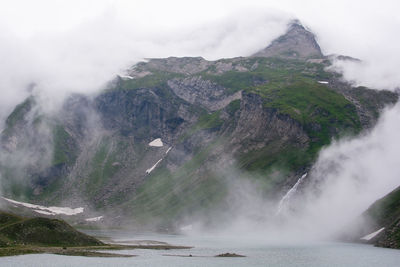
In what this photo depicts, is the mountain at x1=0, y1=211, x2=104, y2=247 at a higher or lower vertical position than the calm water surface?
higher

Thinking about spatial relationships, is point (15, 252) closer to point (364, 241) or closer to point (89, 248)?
point (89, 248)

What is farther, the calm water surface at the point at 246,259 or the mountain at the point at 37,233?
the mountain at the point at 37,233

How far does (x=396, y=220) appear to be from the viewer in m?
186

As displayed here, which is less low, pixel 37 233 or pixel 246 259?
pixel 37 233

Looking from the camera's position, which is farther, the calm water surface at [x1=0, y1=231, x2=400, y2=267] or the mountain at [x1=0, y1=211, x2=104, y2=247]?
the mountain at [x1=0, y1=211, x2=104, y2=247]

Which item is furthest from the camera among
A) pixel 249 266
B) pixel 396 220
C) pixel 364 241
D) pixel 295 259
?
pixel 364 241

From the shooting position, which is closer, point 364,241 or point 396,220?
point 396,220

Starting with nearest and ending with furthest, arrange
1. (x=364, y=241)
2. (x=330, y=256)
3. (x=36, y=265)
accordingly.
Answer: (x=36, y=265)
(x=330, y=256)
(x=364, y=241)

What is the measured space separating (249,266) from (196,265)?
1332 cm

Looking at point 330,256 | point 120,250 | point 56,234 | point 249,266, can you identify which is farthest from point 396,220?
point 56,234

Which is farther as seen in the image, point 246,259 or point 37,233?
point 37,233

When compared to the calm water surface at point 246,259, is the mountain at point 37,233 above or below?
above

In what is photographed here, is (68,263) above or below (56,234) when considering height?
below

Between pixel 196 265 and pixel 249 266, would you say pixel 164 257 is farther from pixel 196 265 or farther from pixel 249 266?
pixel 249 266
